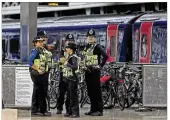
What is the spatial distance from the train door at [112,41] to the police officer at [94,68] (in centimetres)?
894

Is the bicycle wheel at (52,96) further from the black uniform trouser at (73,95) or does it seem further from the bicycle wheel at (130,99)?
the black uniform trouser at (73,95)

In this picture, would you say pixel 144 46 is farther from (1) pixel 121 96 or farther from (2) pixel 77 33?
(1) pixel 121 96

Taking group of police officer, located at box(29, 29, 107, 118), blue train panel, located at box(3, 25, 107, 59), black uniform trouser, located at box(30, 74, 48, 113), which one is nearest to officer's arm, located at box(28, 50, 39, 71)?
group of police officer, located at box(29, 29, 107, 118)

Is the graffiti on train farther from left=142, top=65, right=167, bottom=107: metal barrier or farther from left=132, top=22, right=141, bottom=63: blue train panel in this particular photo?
left=142, top=65, right=167, bottom=107: metal barrier

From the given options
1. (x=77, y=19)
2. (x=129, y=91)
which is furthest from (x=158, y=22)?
(x=129, y=91)

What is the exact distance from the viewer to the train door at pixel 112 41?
23328 mm

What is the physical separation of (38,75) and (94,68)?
1.20 m

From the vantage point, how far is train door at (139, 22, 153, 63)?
22.1 meters

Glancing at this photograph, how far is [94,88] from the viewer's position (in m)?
14.3

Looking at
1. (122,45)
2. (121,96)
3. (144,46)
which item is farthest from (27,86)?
(122,45)

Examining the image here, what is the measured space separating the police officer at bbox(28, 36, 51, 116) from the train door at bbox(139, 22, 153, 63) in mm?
8432

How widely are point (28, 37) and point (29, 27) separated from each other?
257 mm

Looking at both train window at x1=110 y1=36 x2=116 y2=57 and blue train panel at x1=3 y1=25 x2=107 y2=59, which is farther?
blue train panel at x1=3 y1=25 x2=107 y2=59

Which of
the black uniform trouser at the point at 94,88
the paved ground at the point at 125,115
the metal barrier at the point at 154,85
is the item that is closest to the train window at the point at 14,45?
the paved ground at the point at 125,115
